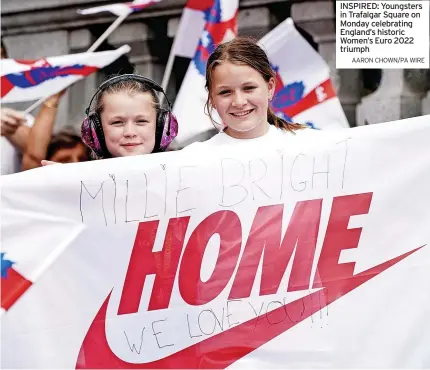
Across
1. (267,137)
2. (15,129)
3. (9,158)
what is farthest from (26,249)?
(15,129)

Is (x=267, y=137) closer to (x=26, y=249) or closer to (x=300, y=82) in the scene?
(x=26, y=249)

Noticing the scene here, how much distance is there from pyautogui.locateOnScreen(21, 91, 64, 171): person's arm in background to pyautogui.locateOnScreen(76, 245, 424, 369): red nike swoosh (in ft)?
6.67

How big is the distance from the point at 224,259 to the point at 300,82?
223 centimetres

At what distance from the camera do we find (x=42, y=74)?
13.8ft

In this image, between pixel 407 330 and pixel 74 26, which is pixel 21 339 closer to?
pixel 407 330

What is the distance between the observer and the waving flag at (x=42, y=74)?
416cm

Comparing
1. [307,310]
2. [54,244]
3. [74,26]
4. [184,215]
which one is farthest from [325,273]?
[74,26]

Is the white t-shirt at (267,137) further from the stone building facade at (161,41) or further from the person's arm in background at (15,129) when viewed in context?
the stone building facade at (161,41)

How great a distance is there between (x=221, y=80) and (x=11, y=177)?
2.37ft

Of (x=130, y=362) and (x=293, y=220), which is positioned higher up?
(x=293, y=220)

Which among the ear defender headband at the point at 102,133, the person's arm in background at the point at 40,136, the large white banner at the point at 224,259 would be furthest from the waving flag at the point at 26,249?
the person's arm in background at the point at 40,136

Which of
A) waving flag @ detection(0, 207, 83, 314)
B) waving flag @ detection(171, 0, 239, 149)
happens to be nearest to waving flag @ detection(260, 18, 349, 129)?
waving flag @ detection(171, 0, 239, 149)

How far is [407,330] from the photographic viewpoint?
2.32 m

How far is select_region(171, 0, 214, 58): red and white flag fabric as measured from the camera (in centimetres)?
447
